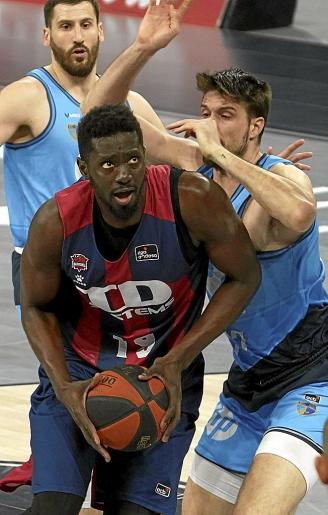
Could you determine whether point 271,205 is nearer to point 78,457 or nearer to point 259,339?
point 259,339

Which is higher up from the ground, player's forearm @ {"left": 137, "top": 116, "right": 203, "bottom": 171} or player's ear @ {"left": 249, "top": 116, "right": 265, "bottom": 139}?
player's ear @ {"left": 249, "top": 116, "right": 265, "bottom": 139}

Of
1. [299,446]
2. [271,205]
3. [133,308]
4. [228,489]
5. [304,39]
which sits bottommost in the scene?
[304,39]

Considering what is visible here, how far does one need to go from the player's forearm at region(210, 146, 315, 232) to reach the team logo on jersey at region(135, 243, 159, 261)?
41 cm

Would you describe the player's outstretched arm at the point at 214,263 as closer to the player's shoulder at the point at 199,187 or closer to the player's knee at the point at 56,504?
the player's shoulder at the point at 199,187

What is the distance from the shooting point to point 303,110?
15914mm

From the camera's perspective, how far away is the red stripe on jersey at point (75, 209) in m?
4.88

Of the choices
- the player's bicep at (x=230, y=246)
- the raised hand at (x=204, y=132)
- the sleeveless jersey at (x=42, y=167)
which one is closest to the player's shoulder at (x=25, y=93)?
the sleeveless jersey at (x=42, y=167)

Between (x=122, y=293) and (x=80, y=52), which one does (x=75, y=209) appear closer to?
(x=122, y=293)

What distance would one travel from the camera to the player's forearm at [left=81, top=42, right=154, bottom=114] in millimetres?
5668

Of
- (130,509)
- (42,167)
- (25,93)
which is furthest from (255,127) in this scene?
(25,93)

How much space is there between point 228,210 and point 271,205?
192 mm

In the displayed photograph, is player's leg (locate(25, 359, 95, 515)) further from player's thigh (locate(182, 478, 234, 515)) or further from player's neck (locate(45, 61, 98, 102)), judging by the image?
player's neck (locate(45, 61, 98, 102))

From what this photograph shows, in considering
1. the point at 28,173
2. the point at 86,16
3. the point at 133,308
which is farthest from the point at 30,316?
the point at 86,16

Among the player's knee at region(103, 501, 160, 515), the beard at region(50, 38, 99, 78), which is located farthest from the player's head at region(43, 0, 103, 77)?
the player's knee at region(103, 501, 160, 515)
